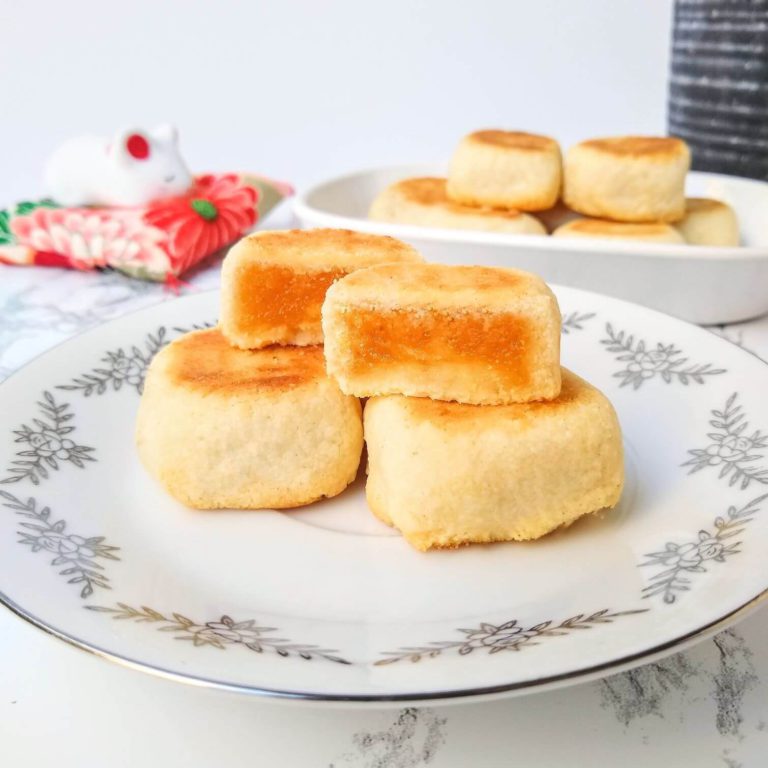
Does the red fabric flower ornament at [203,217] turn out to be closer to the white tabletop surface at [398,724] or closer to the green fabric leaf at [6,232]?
the green fabric leaf at [6,232]

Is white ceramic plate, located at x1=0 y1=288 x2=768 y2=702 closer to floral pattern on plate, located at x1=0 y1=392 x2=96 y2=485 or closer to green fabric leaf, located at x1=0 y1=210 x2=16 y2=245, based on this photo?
A: floral pattern on plate, located at x1=0 y1=392 x2=96 y2=485

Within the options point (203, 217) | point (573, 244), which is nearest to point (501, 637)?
point (573, 244)

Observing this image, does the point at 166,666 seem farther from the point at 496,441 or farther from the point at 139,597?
the point at 496,441

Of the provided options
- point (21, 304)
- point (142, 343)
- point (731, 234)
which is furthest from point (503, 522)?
point (21, 304)

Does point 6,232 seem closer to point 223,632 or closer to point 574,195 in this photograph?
point 574,195

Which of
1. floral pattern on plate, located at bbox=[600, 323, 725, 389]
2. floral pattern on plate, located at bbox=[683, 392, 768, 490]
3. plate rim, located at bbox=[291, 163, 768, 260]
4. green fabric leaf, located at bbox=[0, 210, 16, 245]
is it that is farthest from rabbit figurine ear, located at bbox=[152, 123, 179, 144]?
floral pattern on plate, located at bbox=[683, 392, 768, 490]
